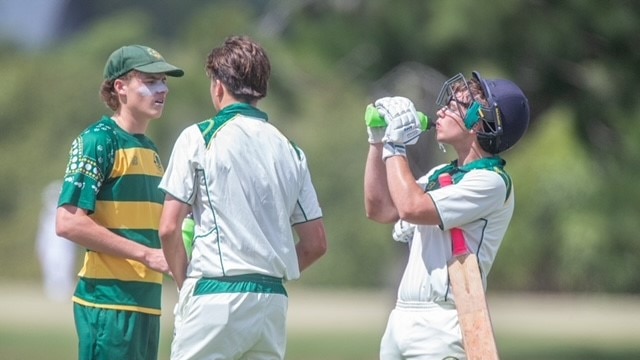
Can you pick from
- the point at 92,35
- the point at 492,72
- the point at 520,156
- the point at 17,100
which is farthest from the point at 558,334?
the point at 17,100

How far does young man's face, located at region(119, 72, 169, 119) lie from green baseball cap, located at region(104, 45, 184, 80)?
44 mm

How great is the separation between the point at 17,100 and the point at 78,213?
73.1 feet

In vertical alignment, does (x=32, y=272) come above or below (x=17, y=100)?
below

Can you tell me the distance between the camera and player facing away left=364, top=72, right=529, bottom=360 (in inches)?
205

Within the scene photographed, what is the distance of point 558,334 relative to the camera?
18.8 metres

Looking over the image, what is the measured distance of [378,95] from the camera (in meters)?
15.6

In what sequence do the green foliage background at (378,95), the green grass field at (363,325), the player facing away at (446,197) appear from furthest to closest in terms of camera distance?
1. the green grass field at (363,325)
2. the green foliage background at (378,95)
3. the player facing away at (446,197)

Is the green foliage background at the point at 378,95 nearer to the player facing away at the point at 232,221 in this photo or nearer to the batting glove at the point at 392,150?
the batting glove at the point at 392,150

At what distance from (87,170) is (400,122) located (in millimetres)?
1258

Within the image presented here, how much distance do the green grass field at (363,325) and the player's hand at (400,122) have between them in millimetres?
8612

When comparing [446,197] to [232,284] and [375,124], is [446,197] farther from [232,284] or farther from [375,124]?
[232,284]

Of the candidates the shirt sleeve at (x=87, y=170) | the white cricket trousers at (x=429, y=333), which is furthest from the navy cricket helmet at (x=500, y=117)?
the shirt sleeve at (x=87, y=170)

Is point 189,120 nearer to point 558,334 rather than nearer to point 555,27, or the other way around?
point 555,27

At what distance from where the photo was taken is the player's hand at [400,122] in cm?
529
